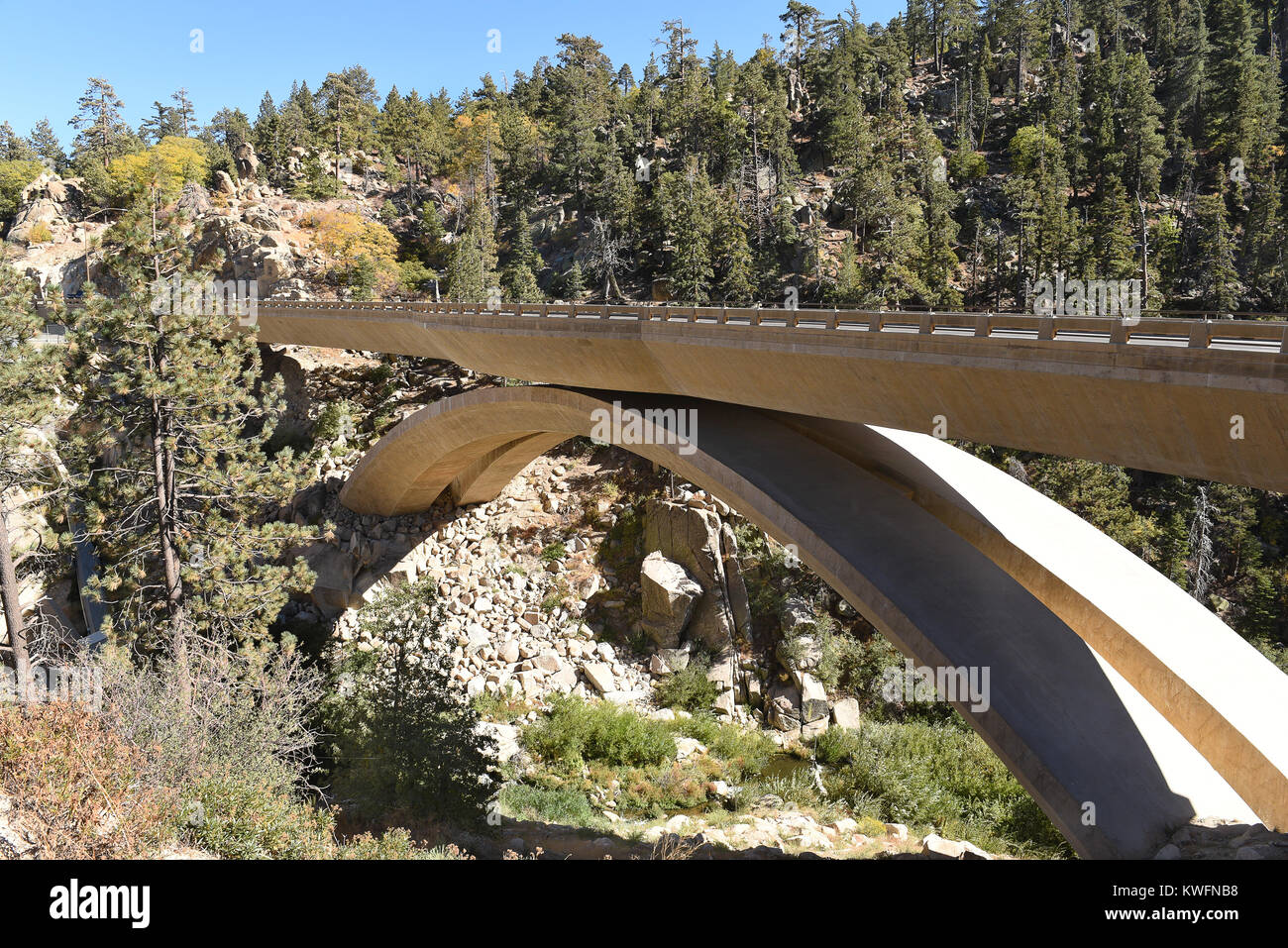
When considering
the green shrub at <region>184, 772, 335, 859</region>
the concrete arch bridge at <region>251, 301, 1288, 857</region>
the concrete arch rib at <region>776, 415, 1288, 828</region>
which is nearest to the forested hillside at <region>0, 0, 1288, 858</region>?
the green shrub at <region>184, 772, 335, 859</region>

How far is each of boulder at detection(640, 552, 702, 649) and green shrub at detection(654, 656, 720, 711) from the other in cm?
117

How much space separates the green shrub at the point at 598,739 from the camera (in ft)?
60.1

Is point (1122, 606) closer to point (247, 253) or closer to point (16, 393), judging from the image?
point (16, 393)

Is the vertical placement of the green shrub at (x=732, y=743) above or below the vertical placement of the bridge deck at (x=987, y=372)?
below

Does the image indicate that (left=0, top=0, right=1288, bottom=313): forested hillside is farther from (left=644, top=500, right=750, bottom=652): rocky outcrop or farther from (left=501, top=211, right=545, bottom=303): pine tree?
(left=644, top=500, right=750, bottom=652): rocky outcrop

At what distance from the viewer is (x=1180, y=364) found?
26.1 feet

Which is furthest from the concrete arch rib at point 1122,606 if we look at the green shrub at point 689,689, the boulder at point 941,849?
the green shrub at point 689,689

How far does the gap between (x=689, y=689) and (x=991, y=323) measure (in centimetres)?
1414

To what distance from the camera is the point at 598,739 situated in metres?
18.7

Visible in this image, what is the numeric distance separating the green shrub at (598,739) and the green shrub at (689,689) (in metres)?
1.46

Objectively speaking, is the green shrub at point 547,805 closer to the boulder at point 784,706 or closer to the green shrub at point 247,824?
the green shrub at point 247,824

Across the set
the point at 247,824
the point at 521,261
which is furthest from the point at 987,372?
the point at 521,261

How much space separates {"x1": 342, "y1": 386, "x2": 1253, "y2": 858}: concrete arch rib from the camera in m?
9.23
